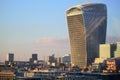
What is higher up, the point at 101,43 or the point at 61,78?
the point at 101,43

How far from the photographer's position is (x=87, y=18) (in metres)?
59.5

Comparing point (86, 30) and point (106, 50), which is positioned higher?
point (86, 30)

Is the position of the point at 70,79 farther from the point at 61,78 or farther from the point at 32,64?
the point at 32,64

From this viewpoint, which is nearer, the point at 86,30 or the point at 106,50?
the point at 86,30

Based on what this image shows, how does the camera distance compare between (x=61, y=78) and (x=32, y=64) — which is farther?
(x=32, y=64)

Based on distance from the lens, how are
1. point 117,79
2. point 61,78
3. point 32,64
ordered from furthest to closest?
point 32,64 < point 117,79 < point 61,78

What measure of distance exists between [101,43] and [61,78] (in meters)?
21.8

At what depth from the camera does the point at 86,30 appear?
5884 cm

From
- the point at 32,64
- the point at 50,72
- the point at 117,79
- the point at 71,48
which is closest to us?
the point at 117,79

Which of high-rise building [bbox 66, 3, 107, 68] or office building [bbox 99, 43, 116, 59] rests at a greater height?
high-rise building [bbox 66, 3, 107, 68]

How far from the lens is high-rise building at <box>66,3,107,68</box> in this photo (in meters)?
59.4

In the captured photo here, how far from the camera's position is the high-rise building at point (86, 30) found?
195ft

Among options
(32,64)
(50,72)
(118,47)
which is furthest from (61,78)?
(32,64)

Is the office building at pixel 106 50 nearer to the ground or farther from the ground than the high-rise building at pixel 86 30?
nearer to the ground
